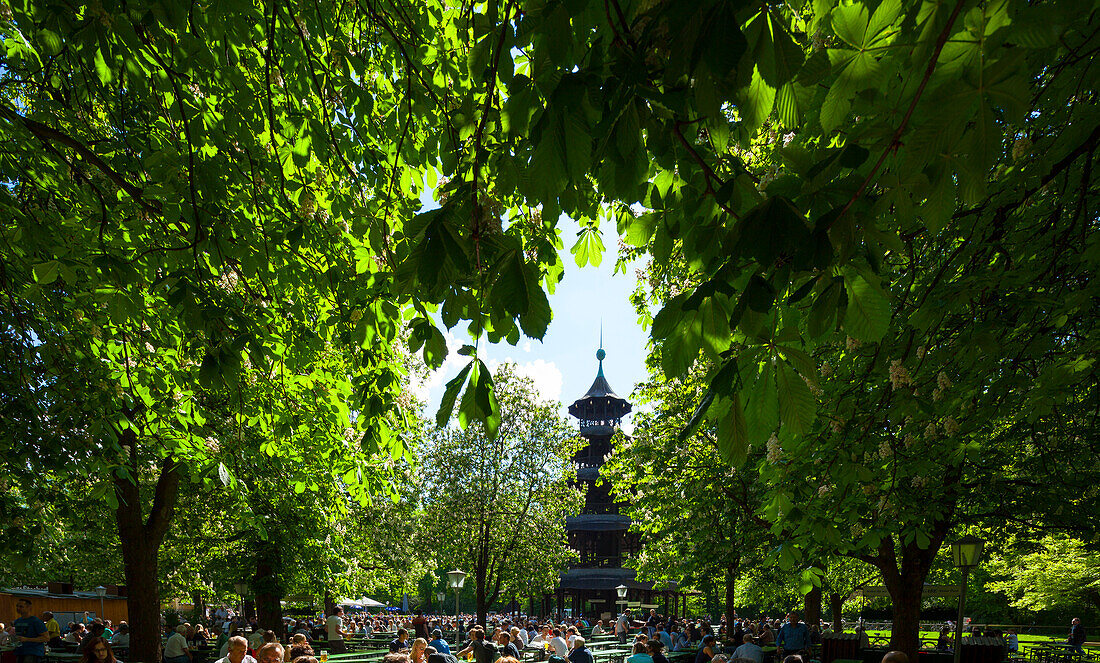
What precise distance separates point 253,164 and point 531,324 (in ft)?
12.9

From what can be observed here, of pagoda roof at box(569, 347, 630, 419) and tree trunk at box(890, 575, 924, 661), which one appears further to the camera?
pagoda roof at box(569, 347, 630, 419)

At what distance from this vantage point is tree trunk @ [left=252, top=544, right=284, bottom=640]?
1814cm

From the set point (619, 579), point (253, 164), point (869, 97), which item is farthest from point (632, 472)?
point (619, 579)

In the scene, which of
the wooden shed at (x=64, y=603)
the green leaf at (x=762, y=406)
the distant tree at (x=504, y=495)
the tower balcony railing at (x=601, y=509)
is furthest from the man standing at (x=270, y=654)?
the tower balcony railing at (x=601, y=509)

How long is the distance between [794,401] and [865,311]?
424mm

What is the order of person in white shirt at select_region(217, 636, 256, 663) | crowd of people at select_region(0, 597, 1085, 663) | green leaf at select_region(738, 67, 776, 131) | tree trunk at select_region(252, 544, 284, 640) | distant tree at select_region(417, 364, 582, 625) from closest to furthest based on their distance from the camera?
green leaf at select_region(738, 67, 776, 131), person in white shirt at select_region(217, 636, 256, 663), crowd of people at select_region(0, 597, 1085, 663), tree trunk at select_region(252, 544, 284, 640), distant tree at select_region(417, 364, 582, 625)

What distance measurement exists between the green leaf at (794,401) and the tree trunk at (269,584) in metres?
18.5

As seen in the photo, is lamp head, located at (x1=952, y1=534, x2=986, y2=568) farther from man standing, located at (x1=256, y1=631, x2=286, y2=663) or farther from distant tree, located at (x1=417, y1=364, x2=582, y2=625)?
distant tree, located at (x1=417, y1=364, x2=582, y2=625)

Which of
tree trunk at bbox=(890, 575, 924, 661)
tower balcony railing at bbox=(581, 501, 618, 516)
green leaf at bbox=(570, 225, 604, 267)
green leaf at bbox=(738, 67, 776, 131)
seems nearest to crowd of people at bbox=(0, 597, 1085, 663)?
tree trunk at bbox=(890, 575, 924, 661)

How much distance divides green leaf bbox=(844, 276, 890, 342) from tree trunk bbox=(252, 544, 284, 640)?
18463 millimetres

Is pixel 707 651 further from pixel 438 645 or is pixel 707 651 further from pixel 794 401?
pixel 794 401

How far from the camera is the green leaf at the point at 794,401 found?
1885 millimetres

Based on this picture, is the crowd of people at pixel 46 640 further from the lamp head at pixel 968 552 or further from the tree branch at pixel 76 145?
the lamp head at pixel 968 552

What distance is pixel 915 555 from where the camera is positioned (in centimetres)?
1364
